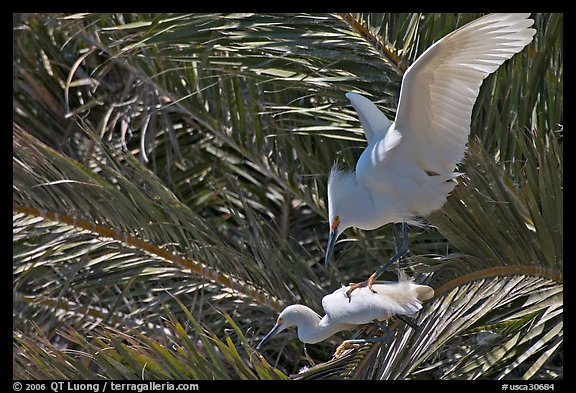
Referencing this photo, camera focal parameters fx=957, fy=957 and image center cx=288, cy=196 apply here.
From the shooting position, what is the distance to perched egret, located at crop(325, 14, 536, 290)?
263 centimetres

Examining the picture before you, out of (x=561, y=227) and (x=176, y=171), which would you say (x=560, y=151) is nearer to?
(x=561, y=227)

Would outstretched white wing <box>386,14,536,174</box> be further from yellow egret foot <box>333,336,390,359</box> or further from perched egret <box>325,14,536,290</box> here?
yellow egret foot <box>333,336,390,359</box>

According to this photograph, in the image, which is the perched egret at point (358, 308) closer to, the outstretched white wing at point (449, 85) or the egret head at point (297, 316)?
the egret head at point (297, 316)

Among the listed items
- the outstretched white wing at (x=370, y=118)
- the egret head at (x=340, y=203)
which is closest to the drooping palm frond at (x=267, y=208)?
the outstretched white wing at (x=370, y=118)

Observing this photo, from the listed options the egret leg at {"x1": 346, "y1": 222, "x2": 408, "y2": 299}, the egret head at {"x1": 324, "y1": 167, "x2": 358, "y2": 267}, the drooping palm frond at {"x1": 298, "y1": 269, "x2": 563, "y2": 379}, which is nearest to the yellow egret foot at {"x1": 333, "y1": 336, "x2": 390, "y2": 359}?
the drooping palm frond at {"x1": 298, "y1": 269, "x2": 563, "y2": 379}

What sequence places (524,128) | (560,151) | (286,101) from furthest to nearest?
(286,101)
(524,128)
(560,151)

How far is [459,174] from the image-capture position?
2910 millimetres

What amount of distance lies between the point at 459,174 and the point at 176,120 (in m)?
2.05

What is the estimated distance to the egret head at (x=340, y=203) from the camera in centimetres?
306

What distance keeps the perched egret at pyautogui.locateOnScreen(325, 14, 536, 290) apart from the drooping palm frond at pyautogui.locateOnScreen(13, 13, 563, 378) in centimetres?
11

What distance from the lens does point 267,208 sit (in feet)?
14.3

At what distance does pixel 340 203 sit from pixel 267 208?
4.35 ft

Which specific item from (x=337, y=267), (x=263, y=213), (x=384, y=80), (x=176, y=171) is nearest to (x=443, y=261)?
(x=384, y=80)

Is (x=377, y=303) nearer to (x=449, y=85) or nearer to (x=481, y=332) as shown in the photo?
(x=481, y=332)
